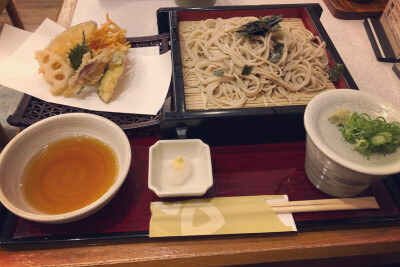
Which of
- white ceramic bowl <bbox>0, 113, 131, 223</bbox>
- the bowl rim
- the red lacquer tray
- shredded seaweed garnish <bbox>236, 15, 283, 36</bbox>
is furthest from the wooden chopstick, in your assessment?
shredded seaweed garnish <bbox>236, 15, 283, 36</bbox>

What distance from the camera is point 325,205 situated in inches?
54.1

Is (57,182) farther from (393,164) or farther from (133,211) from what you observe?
(393,164)

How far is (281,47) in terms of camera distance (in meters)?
1.87

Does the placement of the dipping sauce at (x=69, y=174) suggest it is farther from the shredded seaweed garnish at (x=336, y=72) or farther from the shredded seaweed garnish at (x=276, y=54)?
the shredded seaweed garnish at (x=336, y=72)

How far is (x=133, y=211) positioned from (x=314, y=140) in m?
0.84

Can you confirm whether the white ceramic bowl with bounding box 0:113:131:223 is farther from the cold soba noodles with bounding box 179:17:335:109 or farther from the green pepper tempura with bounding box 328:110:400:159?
the green pepper tempura with bounding box 328:110:400:159

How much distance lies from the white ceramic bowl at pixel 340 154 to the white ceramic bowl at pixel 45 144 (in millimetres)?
809

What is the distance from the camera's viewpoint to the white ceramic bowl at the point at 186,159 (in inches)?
52.2

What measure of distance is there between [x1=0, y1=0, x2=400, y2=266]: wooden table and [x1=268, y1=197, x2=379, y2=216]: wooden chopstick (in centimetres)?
9

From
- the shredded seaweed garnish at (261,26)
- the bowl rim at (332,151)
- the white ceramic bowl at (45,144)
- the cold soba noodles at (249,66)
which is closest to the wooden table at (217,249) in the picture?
the white ceramic bowl at (45,144)

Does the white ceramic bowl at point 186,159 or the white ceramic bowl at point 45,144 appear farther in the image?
the white ceramic bowl at point 186,159

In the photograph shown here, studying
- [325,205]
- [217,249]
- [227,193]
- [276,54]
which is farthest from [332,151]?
[276,54]

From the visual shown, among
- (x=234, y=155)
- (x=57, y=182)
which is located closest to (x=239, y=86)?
(x=234, y=155)

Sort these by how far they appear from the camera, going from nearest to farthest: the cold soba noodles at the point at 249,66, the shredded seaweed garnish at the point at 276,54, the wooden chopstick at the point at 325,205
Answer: the wooden chopstick at the point at 325,205 → the cold soba noodles at the point at 249,66 → the shredded seaweed garnish at the point at 276,54
